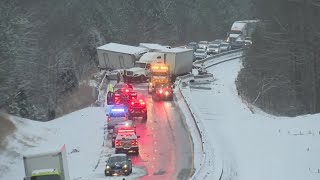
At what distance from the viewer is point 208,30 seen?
128 metres

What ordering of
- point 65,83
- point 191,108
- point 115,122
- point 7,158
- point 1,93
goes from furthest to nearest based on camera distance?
point 65,83 → point 1,93 → point 191,108 → point 115,122 → point 7,158

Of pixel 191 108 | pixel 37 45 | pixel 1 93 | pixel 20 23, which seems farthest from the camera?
pixel 37 45

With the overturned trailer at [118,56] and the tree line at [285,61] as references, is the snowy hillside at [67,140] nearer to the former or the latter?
the tree line at [285,61]

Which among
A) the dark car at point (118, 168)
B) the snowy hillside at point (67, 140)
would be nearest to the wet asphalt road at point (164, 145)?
the dark car at point (118, 168)

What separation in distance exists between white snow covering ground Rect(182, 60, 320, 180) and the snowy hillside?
751 cm

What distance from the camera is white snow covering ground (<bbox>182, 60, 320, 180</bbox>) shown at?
3026 cm

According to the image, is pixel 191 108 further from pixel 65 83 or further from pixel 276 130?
pixel 65 83

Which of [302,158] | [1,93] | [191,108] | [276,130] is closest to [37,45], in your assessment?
[1,93]

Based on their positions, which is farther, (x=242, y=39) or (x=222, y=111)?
(x=242, y=39)

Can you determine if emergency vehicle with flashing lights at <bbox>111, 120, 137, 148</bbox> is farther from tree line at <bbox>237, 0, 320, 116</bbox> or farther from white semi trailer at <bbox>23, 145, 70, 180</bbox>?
tree line at <bbox>237, 0, 320, 116</bbox>

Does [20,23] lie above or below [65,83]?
above

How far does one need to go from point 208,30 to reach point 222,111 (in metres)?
81.3

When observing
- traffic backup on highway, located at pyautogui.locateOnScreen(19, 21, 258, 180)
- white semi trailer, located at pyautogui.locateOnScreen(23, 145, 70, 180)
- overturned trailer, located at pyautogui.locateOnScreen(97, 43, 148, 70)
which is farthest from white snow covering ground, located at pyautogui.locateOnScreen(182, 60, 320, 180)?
overturned trailer, located at pyautogui.locateOnScreen(97, 43, 148, 70)

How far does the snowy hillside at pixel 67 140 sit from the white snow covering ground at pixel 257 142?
7.51 metres
